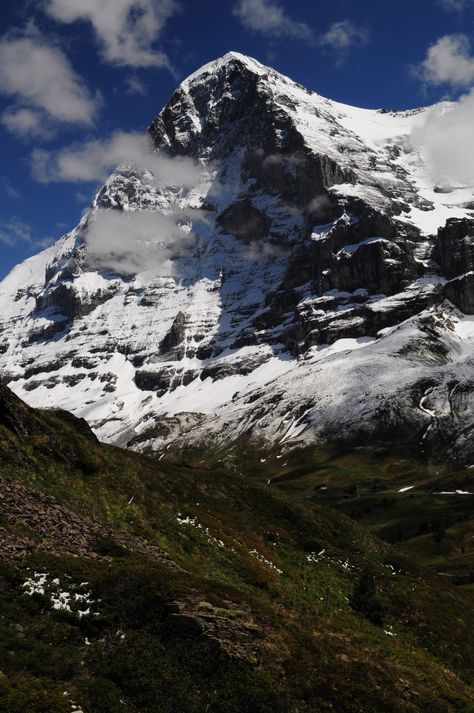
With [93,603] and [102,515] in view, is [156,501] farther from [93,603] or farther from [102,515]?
[93,603]

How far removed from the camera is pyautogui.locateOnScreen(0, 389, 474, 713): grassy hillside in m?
20.8

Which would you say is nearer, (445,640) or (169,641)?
(169,641)

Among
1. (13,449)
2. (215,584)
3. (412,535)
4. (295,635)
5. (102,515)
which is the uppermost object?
(13,449)

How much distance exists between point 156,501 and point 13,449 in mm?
10491

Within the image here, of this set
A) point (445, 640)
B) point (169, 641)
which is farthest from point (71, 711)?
point (445, 640)

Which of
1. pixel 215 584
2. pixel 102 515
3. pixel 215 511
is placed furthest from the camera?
pixel 215 511

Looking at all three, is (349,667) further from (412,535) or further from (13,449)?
(412,535)

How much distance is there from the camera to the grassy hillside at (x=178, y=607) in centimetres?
2084

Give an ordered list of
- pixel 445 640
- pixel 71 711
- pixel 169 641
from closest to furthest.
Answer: pixel 71 711 → pixel 169 641 → pixel 445 640

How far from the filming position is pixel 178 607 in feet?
79.0

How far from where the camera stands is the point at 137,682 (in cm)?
2047

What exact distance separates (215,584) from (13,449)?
13.6 meters

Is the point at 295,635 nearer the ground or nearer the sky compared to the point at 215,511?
nearer the ground

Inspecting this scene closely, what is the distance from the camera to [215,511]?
47000 mm
